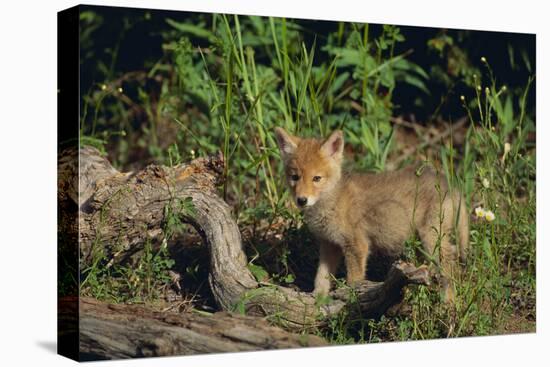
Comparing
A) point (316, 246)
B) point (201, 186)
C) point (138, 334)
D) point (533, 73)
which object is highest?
point (533, 73)

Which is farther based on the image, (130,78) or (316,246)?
(130,78)

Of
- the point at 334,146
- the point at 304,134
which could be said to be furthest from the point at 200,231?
the point at 304,134

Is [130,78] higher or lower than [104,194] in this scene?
higher

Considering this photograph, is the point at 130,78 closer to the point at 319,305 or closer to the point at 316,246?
the point at 316,246

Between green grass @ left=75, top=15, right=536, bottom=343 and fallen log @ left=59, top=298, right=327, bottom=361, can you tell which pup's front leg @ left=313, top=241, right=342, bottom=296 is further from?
fallen log @ left=59, top=298, right=327, bottom=361

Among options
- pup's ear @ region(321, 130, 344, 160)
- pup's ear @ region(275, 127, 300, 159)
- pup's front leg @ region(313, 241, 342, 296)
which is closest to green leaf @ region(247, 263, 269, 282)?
pup's front leg @ region(313, 241, 342, 296)

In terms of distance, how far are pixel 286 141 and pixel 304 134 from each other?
3.38 feet

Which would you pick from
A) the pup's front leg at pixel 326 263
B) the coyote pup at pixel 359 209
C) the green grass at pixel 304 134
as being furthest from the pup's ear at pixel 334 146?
the pup's front leg at pixel 326 263

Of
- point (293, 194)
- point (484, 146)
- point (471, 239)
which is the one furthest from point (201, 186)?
point (484, 146)

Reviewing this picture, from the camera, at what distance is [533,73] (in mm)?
7680

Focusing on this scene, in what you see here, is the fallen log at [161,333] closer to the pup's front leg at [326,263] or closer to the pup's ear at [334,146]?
the pup's front leg at [326,263]

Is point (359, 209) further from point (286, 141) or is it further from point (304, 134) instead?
point (304, 134)

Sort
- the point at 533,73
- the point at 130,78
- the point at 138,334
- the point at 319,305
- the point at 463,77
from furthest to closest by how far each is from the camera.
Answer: the point at 130,78, the point at 463,77, the point at 533,73, the point at 319,305, the point at 138,334

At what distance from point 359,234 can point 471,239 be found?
3.63ft
